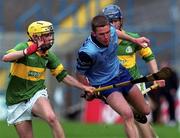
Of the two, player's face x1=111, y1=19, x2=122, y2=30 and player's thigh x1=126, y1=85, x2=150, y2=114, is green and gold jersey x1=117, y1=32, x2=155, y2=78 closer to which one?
player's face x1=111, y1=19, x2=122, y2=30

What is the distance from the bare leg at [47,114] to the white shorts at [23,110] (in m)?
0.07

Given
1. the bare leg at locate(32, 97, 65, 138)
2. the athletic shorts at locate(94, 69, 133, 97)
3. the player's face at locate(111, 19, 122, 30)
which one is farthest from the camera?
the player's face at locate(111, 19, 122, 30)

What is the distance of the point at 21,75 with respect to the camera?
38.6ft

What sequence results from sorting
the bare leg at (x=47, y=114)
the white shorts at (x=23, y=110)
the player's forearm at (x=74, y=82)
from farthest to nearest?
the player's forearm at (x=74, y=82)
the white shorts at (x=23, y=110)
the bare leg at (x=47, y=114)

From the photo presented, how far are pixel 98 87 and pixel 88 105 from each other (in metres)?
12.0

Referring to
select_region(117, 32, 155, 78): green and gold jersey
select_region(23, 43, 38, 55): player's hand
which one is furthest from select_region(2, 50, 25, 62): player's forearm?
select_region(117, 32, 155, 78): green and gold jersey

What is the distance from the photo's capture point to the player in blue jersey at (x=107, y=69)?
471 inches

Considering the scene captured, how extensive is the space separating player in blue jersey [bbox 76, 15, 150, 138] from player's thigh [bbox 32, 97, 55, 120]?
→ 0.84m

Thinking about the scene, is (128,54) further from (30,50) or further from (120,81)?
(30,50)

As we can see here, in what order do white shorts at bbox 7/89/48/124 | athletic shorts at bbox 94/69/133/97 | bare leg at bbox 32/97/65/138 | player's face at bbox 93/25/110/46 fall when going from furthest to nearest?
athletic shorts at bbox 94/69/133/97 < player's face at bbox 93/25/110/46 < white shorts at bbox 7/89/48/124 < bare leg at bbox 32/97/65/138

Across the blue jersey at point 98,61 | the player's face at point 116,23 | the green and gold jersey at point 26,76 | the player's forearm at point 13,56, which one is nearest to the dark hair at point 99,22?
the blue jersey at point 98,61

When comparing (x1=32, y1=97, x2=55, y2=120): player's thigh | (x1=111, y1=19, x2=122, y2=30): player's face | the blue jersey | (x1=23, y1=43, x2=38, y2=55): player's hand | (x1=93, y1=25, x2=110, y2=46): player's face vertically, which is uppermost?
(x1=23, y1=43, x2=38, y2=55): player's hand

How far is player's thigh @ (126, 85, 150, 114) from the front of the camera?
41.5ft

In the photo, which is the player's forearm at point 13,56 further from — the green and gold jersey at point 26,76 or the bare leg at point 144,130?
the bare leg at point 144,130
